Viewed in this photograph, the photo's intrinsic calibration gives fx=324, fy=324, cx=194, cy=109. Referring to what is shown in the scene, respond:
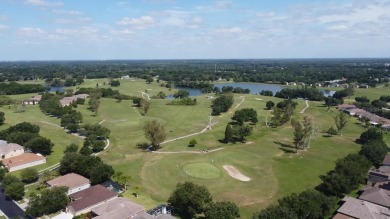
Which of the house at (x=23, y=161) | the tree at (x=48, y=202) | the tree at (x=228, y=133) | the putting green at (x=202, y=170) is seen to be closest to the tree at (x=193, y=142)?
the tree at (x=228, y=133)

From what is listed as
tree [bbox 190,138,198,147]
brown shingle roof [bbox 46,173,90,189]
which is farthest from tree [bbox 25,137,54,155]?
tree [bbox 190,138,198,147]

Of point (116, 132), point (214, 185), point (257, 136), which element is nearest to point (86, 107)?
point (116, 132)

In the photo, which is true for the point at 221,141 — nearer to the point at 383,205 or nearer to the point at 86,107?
the point at 383,205

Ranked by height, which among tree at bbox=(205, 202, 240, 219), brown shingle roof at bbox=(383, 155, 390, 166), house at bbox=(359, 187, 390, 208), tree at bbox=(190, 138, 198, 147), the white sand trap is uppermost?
tree at bbox=(205, 202, 240, 219)

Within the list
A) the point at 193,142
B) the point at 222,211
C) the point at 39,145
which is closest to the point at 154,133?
the point at 193,142

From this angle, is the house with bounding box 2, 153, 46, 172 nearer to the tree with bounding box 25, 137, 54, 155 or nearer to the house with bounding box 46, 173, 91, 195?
the tree with bounding box 25, 137, 54, 155

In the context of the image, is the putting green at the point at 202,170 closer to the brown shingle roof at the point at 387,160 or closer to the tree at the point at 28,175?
the tree at the point at 28,175

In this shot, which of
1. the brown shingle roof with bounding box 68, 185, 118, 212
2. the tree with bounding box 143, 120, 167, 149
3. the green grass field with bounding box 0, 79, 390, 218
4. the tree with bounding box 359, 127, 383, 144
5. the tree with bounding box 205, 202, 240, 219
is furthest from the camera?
the tree with bounding box 359, 127, 383, 144
